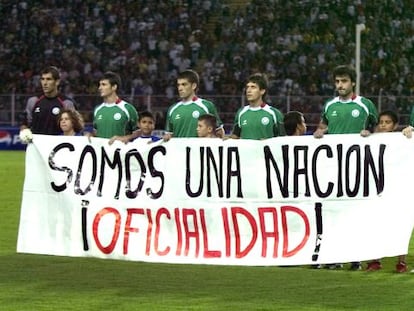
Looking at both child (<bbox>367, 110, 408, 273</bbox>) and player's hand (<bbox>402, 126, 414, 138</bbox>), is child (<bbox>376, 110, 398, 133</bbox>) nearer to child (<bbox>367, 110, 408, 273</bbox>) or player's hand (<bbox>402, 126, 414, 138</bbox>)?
child (<bbox>367, 110, 408, 273</bbox>)

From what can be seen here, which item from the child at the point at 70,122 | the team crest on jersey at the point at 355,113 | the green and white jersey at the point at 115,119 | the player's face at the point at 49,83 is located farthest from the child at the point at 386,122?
the player's face at the point at 49,83

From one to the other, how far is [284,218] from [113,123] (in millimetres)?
2290

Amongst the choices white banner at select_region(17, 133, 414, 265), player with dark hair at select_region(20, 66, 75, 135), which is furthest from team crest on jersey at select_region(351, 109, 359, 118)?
player with dark hair at select_region(20, 66, 75, 135)

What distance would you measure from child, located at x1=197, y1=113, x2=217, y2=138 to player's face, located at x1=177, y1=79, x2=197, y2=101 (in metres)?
0.43

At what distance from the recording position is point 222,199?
11297 millimetres

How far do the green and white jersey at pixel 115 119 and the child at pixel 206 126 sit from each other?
1005mm

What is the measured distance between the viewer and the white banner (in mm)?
10984

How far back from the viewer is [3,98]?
33.7 meters

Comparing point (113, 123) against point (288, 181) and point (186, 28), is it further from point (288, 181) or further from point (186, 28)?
point (186, 28)

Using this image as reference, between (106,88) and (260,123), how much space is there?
1.60 metres

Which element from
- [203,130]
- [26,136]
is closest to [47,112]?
[26,136]

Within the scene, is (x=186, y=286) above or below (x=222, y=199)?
below

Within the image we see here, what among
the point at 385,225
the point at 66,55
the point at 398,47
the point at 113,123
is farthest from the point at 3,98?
the point at 385,225

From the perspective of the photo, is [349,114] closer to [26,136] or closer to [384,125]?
[384,125]
